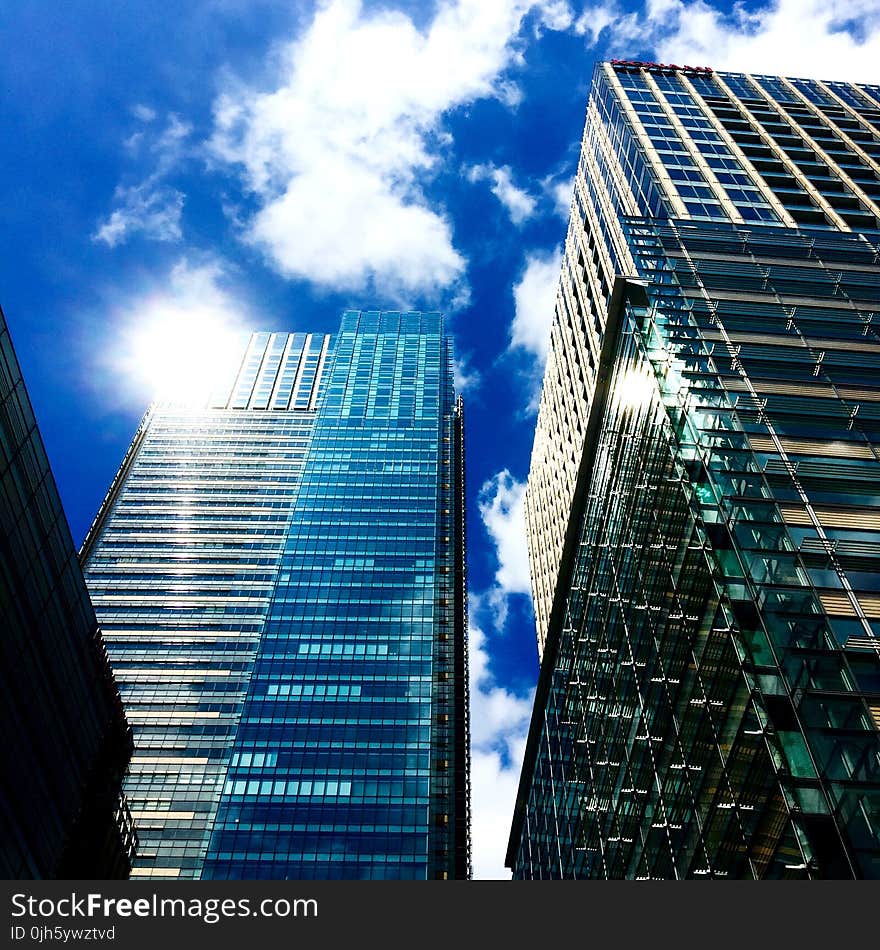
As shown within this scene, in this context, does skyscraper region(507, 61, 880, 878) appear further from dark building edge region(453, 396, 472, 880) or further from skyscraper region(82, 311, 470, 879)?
skyscraper region(82, 311, 470, 879)

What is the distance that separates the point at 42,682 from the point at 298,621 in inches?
2605

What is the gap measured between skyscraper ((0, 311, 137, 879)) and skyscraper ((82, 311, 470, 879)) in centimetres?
3891

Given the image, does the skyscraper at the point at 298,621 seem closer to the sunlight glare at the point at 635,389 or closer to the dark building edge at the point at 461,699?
the dark building edge at the point at 461,699

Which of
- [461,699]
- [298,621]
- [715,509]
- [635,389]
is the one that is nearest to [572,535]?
[635,389]

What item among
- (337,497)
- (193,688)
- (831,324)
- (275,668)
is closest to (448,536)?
(337,497)

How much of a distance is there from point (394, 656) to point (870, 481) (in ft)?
248

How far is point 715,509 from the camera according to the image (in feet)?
82.0

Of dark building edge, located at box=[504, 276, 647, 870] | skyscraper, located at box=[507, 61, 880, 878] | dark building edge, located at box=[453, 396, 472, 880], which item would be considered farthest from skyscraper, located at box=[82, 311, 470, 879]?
skyscraper, located at box=[507, 61, 880, 878]

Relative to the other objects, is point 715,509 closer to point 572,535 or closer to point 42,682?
point 572,535

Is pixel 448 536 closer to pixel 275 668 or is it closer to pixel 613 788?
pixel 275 668

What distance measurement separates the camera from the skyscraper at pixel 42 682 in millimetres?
27922

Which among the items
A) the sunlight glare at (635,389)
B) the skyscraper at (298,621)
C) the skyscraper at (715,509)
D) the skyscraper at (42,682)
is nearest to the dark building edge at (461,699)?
the skyscraper at (298,621)

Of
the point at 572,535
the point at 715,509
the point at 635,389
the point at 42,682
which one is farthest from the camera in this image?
the point at 572,535

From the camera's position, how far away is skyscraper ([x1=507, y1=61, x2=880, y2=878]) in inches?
779
